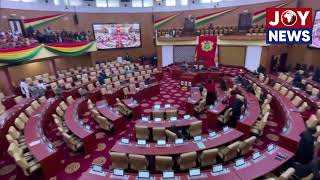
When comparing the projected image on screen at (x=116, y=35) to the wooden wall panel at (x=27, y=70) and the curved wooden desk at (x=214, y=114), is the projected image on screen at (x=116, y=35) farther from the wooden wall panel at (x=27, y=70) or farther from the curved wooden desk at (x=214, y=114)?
the curved wooden desk at (x=214, y=114)

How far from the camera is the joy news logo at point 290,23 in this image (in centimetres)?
936

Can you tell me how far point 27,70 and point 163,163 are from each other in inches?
595

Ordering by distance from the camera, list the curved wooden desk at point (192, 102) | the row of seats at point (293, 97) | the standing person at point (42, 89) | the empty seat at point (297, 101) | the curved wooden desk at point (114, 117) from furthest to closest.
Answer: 1. the standing person at point (42, 89)
2. the curved wooden desk at point (192, 102)
3. the empty seat at point (297, 101)
4. the row of seats at point (293, 97)
5. the curved wooden desk at point (114, 117)

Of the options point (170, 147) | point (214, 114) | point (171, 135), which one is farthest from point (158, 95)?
point (170, 147)

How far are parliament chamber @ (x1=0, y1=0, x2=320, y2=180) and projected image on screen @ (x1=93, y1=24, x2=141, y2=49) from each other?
10 cm

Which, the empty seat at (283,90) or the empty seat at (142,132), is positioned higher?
the empty seat at (283,90)

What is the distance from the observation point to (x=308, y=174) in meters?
4.93

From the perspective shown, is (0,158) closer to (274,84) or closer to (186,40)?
(274,84)

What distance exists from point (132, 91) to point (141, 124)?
15.3ft

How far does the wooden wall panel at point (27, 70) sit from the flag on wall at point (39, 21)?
3.28 metres

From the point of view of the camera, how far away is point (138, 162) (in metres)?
6.02

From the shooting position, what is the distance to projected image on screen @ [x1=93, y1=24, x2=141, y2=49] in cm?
2123

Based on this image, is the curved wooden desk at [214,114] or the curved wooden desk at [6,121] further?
the curved wooden desk at [214,114]

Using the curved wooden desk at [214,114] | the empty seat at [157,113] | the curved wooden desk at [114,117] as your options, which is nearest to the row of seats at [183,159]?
the curved wooden desk at [214,114]
